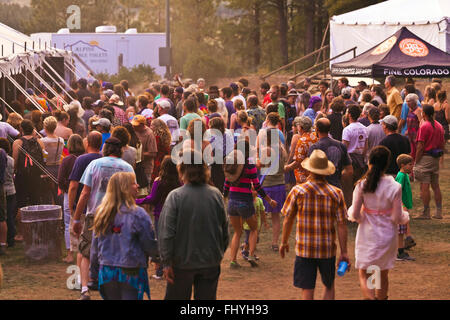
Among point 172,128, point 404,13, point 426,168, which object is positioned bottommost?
point 426,168

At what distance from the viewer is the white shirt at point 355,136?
11.2 metres

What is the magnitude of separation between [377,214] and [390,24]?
782 inches

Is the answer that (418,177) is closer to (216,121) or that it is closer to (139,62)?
(216,121)

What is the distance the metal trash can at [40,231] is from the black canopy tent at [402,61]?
30.7 feet

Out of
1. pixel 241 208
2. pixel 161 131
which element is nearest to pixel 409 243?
pixel 241 208

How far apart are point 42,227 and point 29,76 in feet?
34.0

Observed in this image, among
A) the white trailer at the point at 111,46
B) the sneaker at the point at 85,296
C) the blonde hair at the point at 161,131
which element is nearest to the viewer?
the sneaker at the point at 85,296

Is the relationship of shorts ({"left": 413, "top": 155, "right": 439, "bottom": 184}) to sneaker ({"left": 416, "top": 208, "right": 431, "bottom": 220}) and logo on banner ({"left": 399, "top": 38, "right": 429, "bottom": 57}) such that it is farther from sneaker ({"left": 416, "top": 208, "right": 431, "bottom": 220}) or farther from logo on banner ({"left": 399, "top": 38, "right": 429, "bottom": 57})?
logo on banner ({"left": 399, "top": 38, "right": 429, "bottom": 57})

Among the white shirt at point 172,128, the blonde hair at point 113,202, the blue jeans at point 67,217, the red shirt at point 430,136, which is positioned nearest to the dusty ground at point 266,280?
the blue jeans at point 67,217

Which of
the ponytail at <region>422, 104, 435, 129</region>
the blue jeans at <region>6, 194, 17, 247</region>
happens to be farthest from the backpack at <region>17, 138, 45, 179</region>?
the ponytail at <region>422, 104, 435, 129</region>

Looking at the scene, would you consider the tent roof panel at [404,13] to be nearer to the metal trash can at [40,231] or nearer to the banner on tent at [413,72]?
the banner on tent at [413,72]

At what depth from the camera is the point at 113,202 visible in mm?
6059

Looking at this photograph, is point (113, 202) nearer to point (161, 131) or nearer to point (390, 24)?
point (161, 131)
